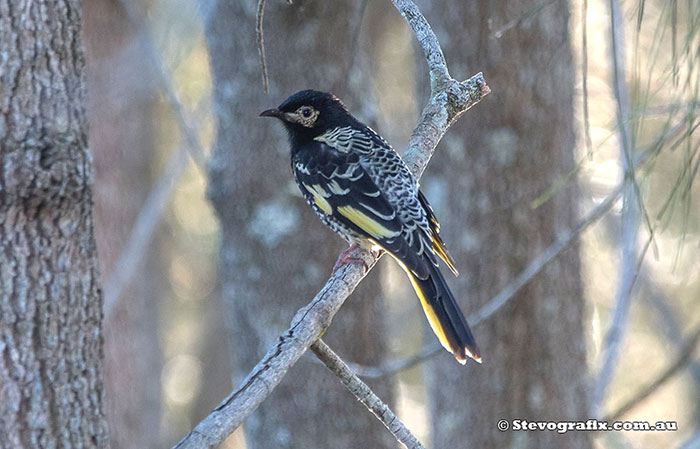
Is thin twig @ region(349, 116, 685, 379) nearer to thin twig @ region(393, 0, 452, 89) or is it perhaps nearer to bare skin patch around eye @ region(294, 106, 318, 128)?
thin twig @ region(393, 0, 452, 89)

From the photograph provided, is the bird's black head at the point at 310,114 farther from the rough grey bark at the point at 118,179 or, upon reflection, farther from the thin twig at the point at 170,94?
the rough grey bark at the point at 118,179

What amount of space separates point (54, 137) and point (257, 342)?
2.44 meters

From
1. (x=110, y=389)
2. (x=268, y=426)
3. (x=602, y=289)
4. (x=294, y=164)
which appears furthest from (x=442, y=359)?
(x=602, y=289)

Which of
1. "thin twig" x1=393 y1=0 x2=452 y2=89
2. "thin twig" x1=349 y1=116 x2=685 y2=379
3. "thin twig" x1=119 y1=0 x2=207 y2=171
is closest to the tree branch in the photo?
"thin twig" x1=393 y1=0 x2=452 y2=89

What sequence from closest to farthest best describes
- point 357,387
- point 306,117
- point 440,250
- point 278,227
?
point 357,387, point 440,250, point 306,117, point 278,227

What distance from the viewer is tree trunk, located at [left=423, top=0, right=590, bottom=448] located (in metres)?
4.55

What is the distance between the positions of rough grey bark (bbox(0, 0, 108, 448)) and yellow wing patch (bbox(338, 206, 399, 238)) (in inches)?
65.6

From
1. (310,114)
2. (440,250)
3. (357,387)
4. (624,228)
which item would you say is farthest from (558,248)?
(357,387)

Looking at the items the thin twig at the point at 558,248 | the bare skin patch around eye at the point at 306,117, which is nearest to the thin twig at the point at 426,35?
the thin twig at the point at 558,248

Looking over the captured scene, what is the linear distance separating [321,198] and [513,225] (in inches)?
44.9

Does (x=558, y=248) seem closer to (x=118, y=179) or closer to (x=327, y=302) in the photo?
(x=327, y=302)

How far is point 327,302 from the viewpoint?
8.64 ft

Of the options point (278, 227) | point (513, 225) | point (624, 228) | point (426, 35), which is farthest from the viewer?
point (513, 225)

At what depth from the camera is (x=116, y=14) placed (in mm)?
6211
